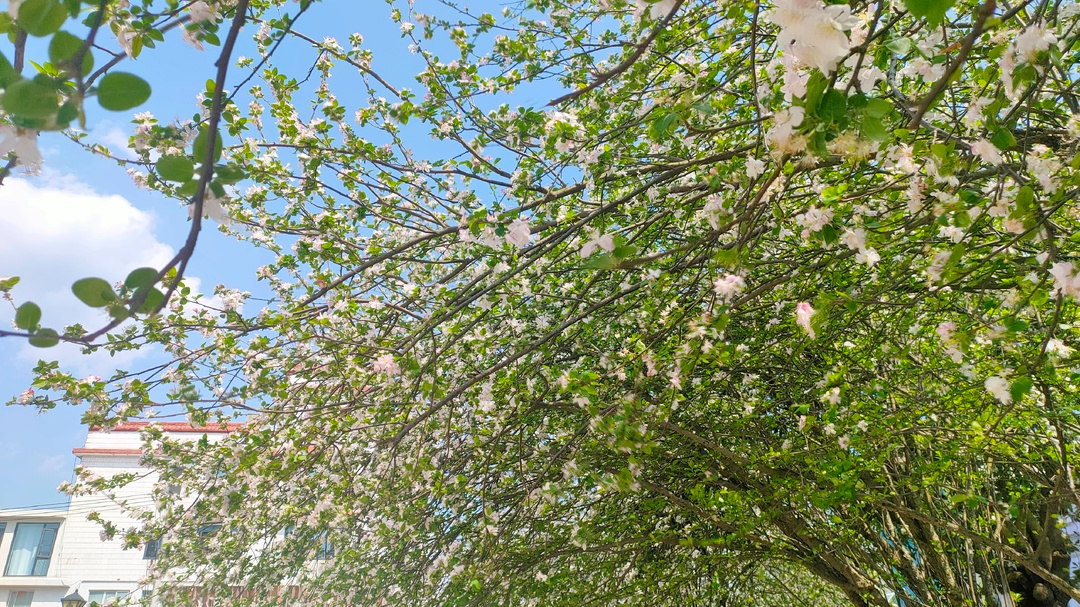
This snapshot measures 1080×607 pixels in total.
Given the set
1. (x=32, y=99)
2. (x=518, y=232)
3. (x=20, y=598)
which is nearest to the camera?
(x=32, y=99)

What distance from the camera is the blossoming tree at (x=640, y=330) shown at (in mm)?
2662

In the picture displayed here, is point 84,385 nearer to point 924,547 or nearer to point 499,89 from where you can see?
point 499,89

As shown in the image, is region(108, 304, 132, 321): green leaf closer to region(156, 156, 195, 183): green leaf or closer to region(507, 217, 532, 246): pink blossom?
region(156, 156, 195, 183): green leaf

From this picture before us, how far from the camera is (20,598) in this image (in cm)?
2338

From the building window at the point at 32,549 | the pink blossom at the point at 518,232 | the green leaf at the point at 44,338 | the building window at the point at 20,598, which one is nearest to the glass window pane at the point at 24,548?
the building window at the point at 32,549

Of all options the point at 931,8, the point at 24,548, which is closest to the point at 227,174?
the point at 931,8

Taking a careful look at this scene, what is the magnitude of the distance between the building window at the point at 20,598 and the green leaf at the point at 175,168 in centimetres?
2892

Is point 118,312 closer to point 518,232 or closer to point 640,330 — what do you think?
point 518,232

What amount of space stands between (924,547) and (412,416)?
5007 mm

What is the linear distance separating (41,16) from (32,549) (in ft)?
93.7

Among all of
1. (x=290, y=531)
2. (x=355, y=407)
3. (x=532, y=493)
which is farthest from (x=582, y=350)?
(x=290, y=531)

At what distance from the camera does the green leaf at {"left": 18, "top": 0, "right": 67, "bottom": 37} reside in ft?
3.22

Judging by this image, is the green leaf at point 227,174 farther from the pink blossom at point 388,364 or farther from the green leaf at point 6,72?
the pink blossom at point 388,364

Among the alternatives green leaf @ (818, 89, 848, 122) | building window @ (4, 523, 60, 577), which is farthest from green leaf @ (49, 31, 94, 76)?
building window @ (4, 523, 60, 577)
